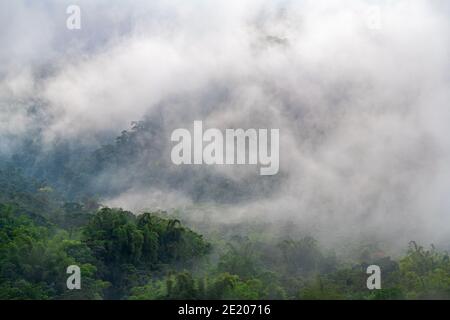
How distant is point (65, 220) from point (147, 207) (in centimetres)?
1274

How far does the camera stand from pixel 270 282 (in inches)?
755

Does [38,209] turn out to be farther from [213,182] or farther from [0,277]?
[213,182]

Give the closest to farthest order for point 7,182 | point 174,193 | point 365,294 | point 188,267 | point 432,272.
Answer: point 365,294 → point 432,272 → point 188,267 → point 7,182 → point 174,193

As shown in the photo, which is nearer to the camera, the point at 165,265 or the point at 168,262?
the point at 165,265

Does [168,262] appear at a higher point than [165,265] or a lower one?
higher

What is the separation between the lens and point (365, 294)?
1881 cm

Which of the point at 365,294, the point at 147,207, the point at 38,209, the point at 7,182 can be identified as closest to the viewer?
the point at 365,294

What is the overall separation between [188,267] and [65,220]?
6.86 m
